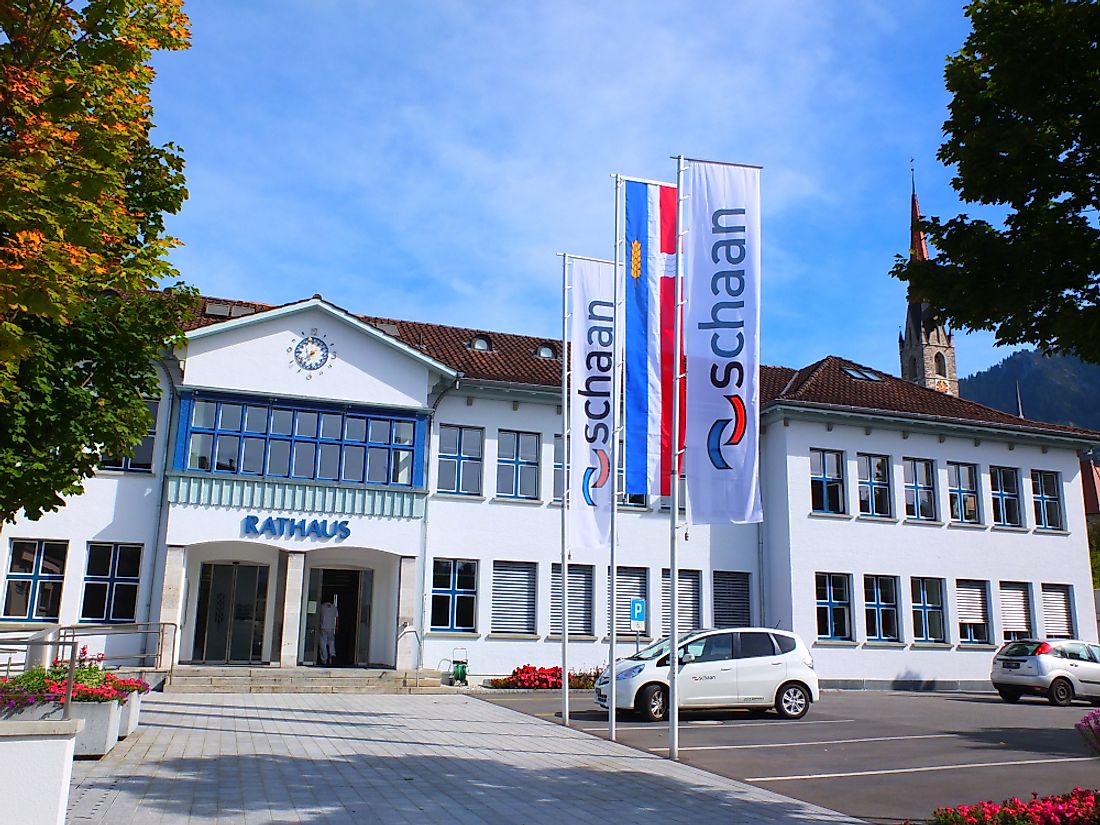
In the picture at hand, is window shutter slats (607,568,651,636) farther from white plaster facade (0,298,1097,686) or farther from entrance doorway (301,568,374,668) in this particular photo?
entrance doorway (301,568,374,668)

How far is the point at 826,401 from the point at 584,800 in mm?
20494

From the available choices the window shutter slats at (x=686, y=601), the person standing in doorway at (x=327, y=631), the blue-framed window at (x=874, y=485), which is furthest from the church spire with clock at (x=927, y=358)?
the person standing in doorway at (x=327, y=631)

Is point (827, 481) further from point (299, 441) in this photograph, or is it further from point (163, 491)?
point (163, 491)

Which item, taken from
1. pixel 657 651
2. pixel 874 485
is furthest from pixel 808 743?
pixel 874 485

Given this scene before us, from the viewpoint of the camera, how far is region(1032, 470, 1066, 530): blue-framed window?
30297 mm

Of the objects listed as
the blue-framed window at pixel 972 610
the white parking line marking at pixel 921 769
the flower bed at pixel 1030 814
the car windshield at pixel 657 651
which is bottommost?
the white parking line marking at pixel 921 769

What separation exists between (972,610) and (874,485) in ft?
15.6

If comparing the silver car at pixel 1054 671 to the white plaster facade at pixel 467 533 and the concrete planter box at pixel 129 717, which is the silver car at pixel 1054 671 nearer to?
the white plaster facade at pixel 467 533

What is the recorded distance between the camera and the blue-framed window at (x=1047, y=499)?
1193 inches

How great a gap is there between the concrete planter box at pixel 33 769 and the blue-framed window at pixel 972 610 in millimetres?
26730

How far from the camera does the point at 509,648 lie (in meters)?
24.9

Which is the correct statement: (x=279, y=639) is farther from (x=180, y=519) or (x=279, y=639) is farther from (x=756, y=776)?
(x=756, y=776)

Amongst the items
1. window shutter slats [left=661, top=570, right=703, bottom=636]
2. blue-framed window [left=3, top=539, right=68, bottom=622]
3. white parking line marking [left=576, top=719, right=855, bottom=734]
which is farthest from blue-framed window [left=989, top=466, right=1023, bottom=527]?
blue-framed window [left=3, top=539, right=68, bottom=622]

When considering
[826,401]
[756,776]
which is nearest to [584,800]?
[756,776]
